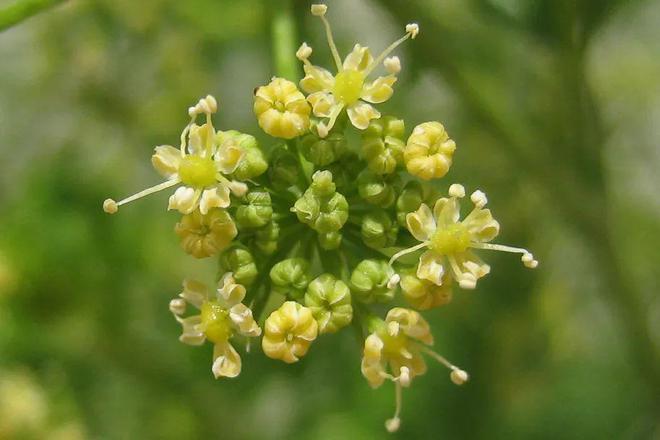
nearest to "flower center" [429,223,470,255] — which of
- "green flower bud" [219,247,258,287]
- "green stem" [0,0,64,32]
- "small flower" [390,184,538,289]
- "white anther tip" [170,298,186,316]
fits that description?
"small flower" [390,184,538,289]

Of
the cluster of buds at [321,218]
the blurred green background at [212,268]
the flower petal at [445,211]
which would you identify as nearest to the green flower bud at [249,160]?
the cluster of buds at [321,218]

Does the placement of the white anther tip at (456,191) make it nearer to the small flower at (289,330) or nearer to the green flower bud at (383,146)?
the green flower bud at (383,146)

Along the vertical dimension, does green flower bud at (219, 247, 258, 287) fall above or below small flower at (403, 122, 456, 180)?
below

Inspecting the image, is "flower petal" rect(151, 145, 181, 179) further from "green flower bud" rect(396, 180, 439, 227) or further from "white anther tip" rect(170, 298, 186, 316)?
"green flower bud" rect(396, 180, 439, 227)

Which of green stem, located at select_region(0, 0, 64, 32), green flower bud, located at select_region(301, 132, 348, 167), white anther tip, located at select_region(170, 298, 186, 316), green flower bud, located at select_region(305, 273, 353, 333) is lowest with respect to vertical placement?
white anther tip, located at select_region(170, 298, 186, 316)

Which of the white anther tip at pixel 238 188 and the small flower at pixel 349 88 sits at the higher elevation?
the small flower at pixel 349 88

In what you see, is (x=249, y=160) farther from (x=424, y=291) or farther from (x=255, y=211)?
(x=424, y=291)
